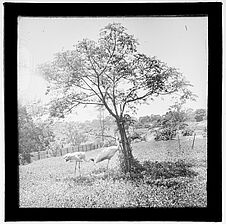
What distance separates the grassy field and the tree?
98 millimetres

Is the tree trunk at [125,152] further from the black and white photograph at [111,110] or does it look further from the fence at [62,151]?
the fence at [62,151]

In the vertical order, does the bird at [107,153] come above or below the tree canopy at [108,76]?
below

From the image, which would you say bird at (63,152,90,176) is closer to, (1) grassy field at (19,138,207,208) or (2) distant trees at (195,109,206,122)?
(1) grassy field at (19,138,207,208)

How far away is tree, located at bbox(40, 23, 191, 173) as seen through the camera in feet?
5.12

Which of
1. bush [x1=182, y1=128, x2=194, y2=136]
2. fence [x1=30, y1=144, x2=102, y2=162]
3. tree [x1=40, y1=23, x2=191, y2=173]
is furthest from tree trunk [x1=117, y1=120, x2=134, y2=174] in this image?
bush [x1=182, y1=128, x2=194, y2=136]

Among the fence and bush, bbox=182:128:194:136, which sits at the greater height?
bush, bbox=182:128:194:136

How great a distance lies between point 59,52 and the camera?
61.4 inches

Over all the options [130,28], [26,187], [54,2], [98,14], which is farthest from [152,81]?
[26,187]

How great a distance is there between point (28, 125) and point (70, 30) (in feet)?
1.57

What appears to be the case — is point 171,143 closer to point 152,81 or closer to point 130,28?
point 152,81

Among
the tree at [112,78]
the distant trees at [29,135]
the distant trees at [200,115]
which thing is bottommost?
the distant trees at [29,135]

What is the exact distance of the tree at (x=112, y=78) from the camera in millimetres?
1560

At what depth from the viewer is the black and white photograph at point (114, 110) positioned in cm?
154

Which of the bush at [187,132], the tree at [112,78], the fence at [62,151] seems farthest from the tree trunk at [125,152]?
the bush at [187,132]
